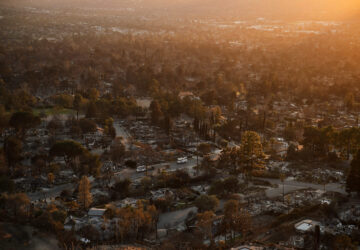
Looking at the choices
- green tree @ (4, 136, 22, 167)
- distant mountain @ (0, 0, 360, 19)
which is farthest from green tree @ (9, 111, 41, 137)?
distant mountain @ (0, 0, 360, 19)

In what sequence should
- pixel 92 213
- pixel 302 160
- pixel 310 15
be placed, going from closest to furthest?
pixel 92 213 → pixel 302 160 → pixel 310 15

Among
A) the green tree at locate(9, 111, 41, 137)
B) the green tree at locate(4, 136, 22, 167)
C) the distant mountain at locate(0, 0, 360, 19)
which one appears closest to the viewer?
the green tree at locate(4, 136, 22, 167)

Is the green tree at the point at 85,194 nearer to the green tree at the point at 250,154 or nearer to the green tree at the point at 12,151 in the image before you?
the green tree at the point at 12,151

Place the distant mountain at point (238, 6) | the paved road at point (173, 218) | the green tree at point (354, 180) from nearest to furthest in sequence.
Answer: the paved road at point (173, 218)
the green tree at point (354, 180)
the distant mountain at point (238, 6)

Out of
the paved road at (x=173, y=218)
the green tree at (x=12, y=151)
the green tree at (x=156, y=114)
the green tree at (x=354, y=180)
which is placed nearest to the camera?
the paved road at (x=173, y=218)

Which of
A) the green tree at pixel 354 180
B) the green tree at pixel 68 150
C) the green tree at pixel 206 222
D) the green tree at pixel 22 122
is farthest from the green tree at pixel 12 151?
the green tree at pixel 354 180

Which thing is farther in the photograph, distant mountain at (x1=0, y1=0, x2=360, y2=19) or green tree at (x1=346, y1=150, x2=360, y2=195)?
distant mountain at (x1=0, y1=0, x2=360, y2=19)

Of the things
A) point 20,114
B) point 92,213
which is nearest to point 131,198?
point 92,213

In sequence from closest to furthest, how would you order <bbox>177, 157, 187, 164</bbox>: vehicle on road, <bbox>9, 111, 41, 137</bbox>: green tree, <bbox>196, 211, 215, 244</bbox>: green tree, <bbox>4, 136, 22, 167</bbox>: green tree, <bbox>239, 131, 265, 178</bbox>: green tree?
<bbox>196, 211, 215, 244</bbox>: green tree, <bbox>239, 131, 265, 178</bbox>: green tree, <bbox>4, 136, 22, 167</bbox>: green tree, <bbox>177, 157, 187, 164</bbox>: vehicle on road, <bbox>9, 111, 41, 137</bbox>: green tree

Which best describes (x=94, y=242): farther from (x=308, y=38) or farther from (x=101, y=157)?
(x=308, y=38)

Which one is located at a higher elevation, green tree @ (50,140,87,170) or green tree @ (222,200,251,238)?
green tree @ (50,140,87,170)

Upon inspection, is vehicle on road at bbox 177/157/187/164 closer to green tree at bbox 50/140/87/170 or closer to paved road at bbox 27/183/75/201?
green tree at bbox 50/140/87/170
